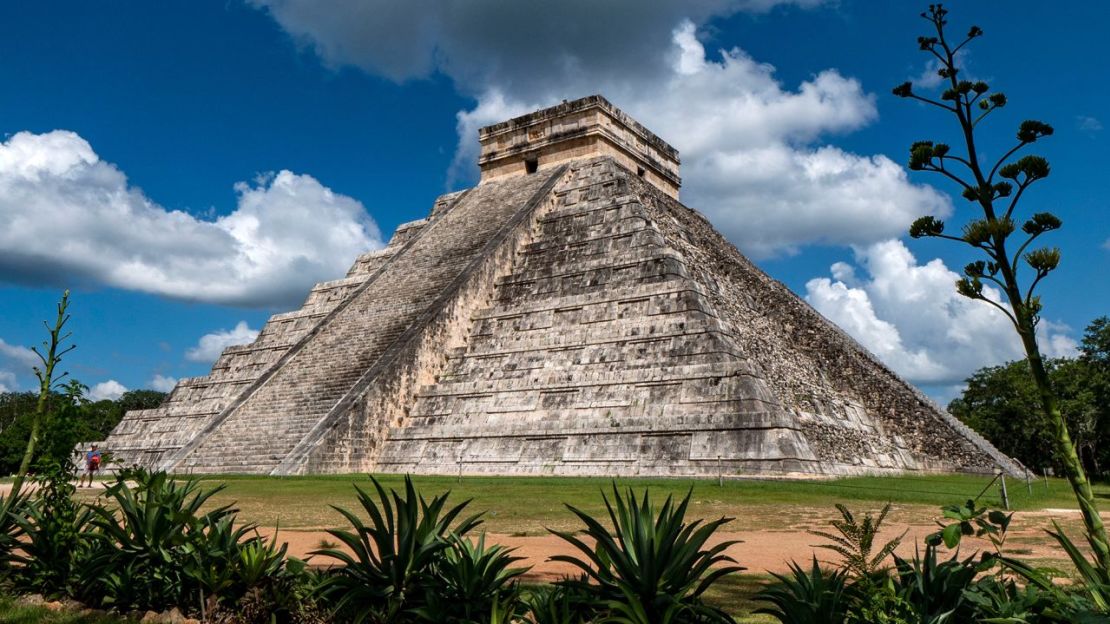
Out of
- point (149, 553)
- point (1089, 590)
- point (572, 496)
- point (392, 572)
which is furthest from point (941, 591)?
point (572, 496)

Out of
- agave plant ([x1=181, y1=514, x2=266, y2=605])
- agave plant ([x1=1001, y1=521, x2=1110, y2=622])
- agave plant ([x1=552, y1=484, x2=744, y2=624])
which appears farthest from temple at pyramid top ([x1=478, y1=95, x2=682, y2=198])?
agave plant ([x1=1001, y1=521, x2=1110, y2=622])

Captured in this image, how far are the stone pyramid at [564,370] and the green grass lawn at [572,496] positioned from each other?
816 mm

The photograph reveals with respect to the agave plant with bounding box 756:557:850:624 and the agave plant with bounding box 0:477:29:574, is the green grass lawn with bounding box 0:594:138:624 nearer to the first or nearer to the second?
the agave plant with bounding box 0:477:29:574

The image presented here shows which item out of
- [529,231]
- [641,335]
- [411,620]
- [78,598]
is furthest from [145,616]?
[529,231]

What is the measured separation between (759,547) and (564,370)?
28.2ft

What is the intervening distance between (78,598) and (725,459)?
9490 millimetres

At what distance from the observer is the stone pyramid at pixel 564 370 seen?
45.0 feet

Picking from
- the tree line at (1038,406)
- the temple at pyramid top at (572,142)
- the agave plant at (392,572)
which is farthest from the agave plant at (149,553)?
the tree line at (1038,406)

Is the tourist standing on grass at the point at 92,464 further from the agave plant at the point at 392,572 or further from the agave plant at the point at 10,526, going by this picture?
the agave plant at the point at 392,572

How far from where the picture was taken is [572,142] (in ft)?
73.4

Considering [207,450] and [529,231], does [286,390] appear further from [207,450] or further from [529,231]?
[529,231]

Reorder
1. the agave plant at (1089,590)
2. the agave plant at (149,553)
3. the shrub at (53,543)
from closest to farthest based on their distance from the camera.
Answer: the agave plant at (1089,590) < the agave plant at (149,553) < the shrub at (53,543)

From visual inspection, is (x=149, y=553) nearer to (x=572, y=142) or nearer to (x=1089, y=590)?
(x=1089, y=590)

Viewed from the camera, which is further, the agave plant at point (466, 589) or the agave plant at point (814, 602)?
the agave plant at point (466, 589)
